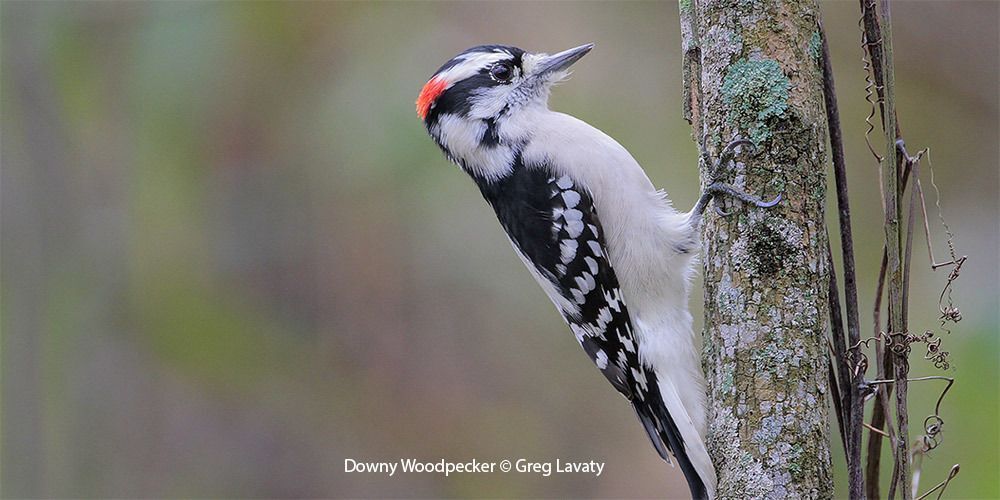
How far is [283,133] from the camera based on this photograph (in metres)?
4.46

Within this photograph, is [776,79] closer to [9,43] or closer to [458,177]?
[458,177]

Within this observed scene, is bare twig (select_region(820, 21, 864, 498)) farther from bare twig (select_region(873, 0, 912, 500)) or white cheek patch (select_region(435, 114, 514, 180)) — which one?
white cheek patch (select_region(435, 114, 514, 180))

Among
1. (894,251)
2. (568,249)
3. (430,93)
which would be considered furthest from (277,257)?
(894,251)

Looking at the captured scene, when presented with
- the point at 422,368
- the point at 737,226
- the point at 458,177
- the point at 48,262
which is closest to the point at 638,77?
the point at 458,177

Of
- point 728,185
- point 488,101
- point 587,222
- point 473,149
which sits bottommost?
point 728,185

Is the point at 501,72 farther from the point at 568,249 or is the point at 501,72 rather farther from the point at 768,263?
the point at 768,263

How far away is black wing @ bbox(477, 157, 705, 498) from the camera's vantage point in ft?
7.84

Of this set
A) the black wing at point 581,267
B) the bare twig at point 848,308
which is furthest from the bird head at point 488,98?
the bare twig at point 848,308

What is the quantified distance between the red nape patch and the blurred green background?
4.69ft

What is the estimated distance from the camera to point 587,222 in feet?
8.09

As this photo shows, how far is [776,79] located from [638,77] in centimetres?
262

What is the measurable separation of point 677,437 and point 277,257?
277 centimetres

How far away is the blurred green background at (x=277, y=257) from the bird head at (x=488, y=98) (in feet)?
4.55

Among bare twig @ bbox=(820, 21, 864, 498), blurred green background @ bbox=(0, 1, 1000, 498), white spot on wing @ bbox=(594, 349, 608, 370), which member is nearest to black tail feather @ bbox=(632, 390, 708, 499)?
white spot on wing @ bbox=(594, 349, 608, 370)
